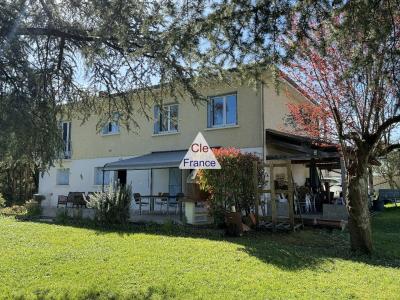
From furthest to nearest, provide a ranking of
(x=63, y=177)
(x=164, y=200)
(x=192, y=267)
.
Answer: (x=63, y=177) → (x=164, y=200) → (x=192, y=267)

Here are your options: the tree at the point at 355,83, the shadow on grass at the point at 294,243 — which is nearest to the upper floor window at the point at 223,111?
the tree at the point at 355,83

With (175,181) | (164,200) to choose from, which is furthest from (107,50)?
(175,181)

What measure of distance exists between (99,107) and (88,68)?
149 cm

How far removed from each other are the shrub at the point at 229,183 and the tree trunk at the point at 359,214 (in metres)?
4.99

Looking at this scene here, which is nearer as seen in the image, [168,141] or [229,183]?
[229,183]

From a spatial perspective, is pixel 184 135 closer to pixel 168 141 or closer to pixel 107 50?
pixel 168 141

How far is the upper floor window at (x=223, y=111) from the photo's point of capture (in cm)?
2425

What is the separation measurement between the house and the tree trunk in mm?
8237

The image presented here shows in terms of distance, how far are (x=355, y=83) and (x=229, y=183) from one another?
19.8ft

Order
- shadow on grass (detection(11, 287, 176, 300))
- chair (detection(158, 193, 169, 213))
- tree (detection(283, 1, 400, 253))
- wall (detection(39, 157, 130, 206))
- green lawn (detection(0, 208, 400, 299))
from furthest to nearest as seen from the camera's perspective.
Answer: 1. wall (detection(39, 157, 130, 206))
2. chair (detection(158, 193, 169, 213))
3. green lawn (detection(0, 208, 400, 299))
4. shadow on grass (detection(11, 287, 176, 300))
5. tree (detection(283, 1, 400, 253))

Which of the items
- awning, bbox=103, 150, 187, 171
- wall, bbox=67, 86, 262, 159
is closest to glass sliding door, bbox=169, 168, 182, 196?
awning, bbox=103, 150, 187, 171

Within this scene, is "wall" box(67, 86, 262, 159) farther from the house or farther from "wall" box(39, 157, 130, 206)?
"wall" box(39, 157, 130, 206)

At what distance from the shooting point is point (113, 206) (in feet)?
59.5

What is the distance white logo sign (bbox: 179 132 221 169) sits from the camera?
52.2 ft
